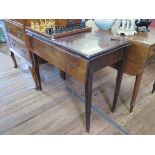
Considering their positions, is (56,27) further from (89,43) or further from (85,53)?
(85,53)

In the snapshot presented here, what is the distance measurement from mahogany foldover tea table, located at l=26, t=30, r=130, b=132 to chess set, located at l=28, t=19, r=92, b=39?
0.04 metres

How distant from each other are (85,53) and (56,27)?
0.56 metres

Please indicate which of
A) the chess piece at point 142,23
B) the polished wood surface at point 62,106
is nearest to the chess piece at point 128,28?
the chess piece at point 142,23

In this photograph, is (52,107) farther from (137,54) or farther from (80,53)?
(137,54)

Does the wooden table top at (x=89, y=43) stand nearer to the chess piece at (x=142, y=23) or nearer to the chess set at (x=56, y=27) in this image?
the chess set at (x=56, y=27)

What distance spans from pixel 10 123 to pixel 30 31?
2.84 ft

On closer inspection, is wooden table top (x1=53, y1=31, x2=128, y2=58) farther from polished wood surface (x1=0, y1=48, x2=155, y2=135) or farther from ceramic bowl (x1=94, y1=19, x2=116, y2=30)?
polished wood surface (x1=0, y1=48, x2=155, y2=135)

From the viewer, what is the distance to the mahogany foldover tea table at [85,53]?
1.09 m

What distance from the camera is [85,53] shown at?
106 cm

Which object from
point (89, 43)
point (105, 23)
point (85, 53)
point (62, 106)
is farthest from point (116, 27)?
point (62, 106)

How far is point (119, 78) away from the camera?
A: 147cm

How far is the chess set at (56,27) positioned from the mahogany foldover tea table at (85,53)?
0.04 metres

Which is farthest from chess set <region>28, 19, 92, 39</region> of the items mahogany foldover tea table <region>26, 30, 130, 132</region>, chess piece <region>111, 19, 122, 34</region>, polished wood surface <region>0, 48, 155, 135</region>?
polished wood surface <region>0, 48, 155, 135</region>

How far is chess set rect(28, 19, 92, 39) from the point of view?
4.47 feet
